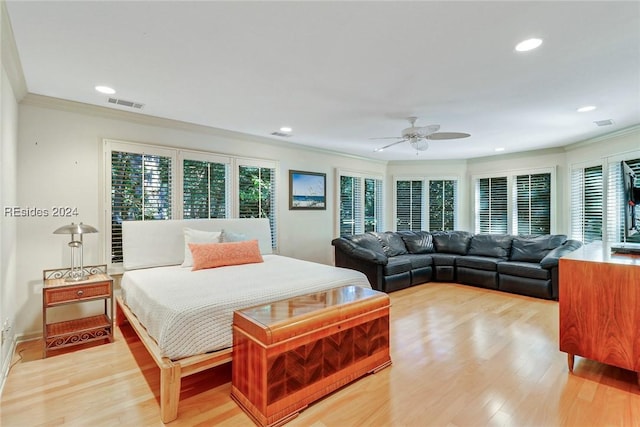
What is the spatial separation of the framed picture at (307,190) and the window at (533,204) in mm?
3968

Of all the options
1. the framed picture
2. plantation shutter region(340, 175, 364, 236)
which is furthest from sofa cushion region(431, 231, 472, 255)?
the framed picture

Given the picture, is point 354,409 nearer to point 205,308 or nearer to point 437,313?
point 205,308

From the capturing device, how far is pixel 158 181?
408 cm

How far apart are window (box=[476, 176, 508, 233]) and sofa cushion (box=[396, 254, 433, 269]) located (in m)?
1.96

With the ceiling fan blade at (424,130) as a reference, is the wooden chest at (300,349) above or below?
below

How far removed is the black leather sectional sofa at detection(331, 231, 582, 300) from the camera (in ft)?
16.1

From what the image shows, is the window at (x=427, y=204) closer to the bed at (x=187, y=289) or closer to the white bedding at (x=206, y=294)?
the bed at (x=187, y=289)

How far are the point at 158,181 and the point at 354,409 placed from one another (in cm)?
347

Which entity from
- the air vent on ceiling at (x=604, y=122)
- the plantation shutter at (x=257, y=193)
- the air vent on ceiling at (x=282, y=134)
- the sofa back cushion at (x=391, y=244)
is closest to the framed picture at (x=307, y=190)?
the plantation shutter at (x=257, y=193)

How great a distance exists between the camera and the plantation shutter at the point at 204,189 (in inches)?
170

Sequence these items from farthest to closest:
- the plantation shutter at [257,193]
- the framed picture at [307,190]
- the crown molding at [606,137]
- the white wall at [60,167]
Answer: the framed picture at [307,190] < the plantation shutter at [257,193] < the crown molding at [606,137] < the white wall at [60,167]

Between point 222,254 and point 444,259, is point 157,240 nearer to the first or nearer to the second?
point 222,254

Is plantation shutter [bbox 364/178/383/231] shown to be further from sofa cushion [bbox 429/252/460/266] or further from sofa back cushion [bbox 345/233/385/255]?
sofa cushion [bbox 429/252/460/266]

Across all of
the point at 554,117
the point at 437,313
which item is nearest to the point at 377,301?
the point at 437,313
